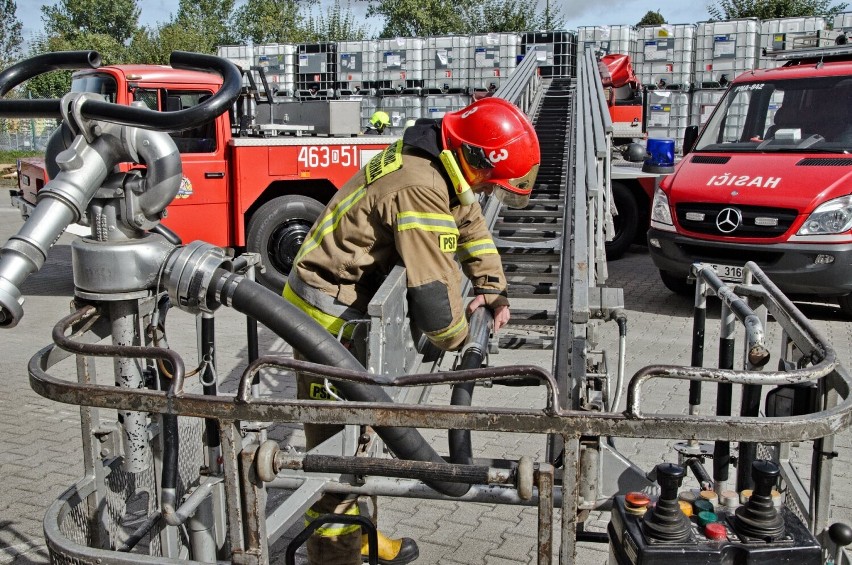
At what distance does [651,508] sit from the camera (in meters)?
2.10

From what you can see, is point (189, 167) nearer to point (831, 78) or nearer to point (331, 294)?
point (331, 294)

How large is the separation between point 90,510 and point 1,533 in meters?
1.60

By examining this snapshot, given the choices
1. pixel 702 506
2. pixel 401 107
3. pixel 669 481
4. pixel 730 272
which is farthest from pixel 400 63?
pixel 669 481

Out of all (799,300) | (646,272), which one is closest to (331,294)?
(799,300)

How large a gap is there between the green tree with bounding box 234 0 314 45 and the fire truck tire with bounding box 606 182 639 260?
123ft

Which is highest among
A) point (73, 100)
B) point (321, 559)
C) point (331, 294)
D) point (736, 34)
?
point (736, 34)

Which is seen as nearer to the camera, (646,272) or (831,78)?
(831,78)

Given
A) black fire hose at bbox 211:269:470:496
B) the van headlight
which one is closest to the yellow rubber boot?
black fire hose at bbox 211:269:470:496

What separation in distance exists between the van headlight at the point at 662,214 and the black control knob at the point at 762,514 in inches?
244

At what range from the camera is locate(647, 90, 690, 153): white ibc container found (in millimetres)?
16281

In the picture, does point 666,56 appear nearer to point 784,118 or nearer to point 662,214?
point 784,118

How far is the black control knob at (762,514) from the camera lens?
199cm

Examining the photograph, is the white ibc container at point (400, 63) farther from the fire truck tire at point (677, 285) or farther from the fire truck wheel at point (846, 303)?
the fire truck wheel at point (846, 303)

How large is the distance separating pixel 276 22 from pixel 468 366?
4644 centimetres
